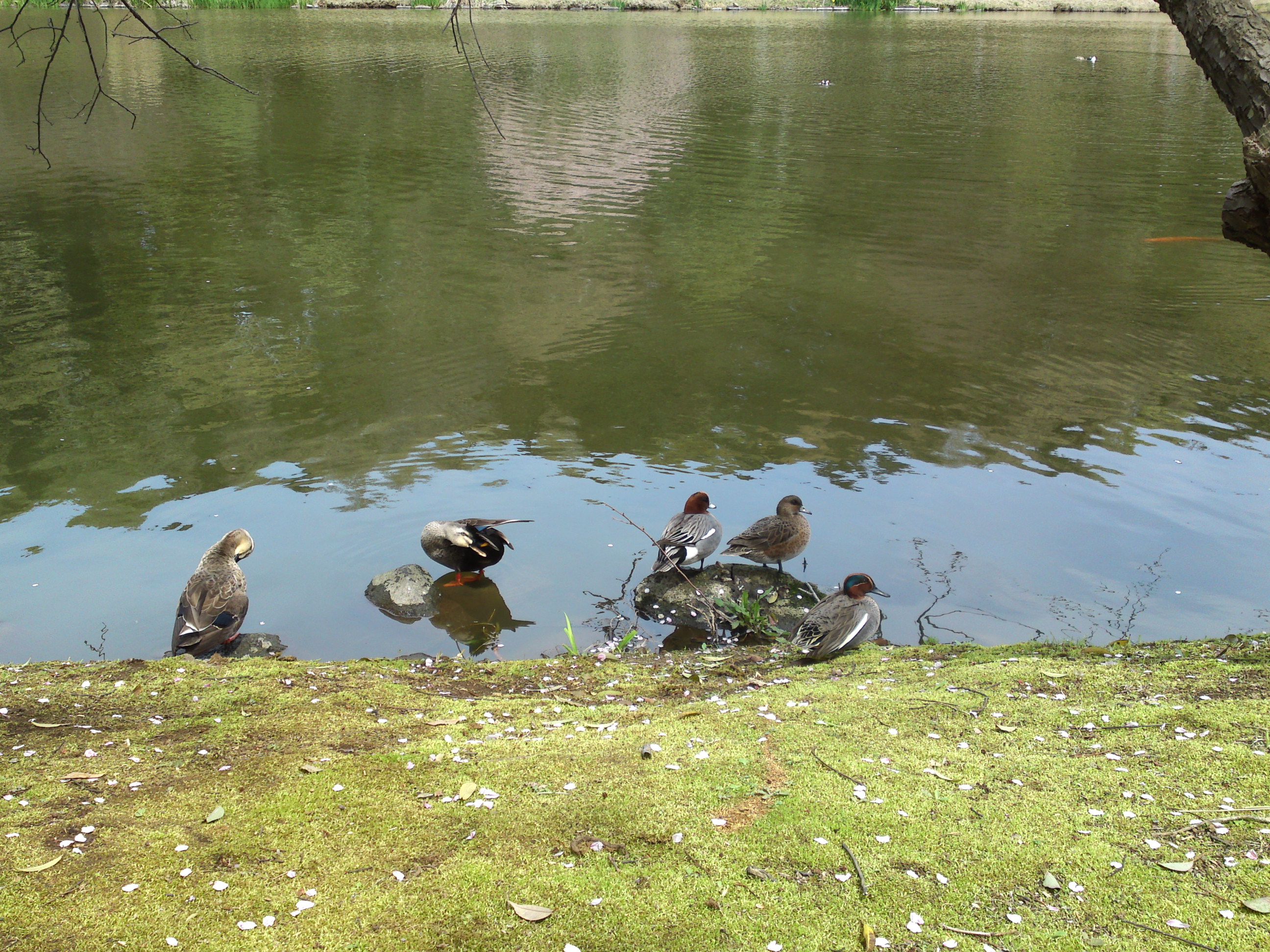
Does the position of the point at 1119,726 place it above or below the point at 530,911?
below

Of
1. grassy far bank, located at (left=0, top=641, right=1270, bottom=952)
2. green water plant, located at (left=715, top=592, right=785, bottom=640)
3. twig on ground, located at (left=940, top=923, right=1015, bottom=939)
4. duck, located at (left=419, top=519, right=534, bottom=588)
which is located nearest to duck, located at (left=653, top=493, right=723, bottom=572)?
green water plant, located at (left=715, top=592, right=785, bottom=640)

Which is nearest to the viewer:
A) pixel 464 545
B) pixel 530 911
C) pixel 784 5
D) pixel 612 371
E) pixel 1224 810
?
pixel 530 911

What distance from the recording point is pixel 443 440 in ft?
34.0

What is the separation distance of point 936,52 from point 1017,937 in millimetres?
50554

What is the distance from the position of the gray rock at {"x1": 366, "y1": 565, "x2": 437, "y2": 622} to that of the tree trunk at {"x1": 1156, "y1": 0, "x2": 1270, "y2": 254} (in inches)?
253

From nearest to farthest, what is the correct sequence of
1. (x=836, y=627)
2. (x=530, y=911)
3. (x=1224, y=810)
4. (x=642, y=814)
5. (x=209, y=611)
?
(x=530, y=911), (x=1224, y=810), (x=642, y=814), (x=836, y=627), (x=209, y=611)

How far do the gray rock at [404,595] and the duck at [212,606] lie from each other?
1.06 metres

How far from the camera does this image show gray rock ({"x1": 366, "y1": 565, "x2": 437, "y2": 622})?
A: 25.4ft

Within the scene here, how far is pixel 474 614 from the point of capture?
7.98 metres

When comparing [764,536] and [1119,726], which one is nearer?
[1119,726]

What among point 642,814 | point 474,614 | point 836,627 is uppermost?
point 642,814

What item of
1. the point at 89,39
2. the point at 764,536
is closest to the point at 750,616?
the point at 764,536

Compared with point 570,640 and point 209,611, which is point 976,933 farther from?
point 209,611

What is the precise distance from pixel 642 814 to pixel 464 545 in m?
4.57
